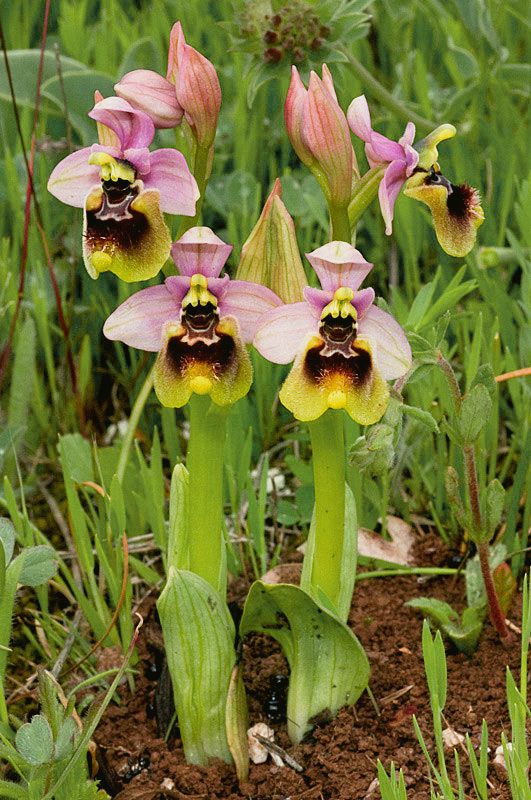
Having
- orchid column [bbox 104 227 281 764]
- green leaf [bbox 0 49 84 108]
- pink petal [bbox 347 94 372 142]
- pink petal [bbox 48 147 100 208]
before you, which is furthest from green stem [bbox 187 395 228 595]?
green leaf [bbox 0 49 84 108]

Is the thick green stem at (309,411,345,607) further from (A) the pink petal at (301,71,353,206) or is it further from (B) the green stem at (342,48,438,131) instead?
(B) the green stem at (342,48,438,131)

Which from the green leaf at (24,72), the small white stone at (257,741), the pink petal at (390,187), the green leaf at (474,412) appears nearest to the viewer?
the pink petal at (390,187)

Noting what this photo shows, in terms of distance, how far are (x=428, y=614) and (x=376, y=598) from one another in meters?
0.12

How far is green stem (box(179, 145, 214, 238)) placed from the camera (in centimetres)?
162

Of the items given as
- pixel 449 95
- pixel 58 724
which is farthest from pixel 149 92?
pixel 449 95

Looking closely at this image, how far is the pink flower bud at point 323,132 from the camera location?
1.54 m

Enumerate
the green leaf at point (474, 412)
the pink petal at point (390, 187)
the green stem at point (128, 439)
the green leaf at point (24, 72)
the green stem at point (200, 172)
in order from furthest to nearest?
the green leaf at point (24, 72), the green stem at point (128, 439), the green leaf at point (474, 412), the green stem at point (200, 172), the pink petal at point (390, 187)

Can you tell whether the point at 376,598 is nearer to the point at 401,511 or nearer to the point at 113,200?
the point at 401,511

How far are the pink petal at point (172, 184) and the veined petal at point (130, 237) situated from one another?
0.12 ft

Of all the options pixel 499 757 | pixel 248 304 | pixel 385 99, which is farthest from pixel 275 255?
pixel 385 99

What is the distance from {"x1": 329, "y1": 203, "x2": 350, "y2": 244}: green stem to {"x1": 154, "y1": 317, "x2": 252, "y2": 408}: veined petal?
0.68 feet

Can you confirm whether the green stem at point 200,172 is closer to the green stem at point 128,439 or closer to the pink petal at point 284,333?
the pink petal at point 284,333

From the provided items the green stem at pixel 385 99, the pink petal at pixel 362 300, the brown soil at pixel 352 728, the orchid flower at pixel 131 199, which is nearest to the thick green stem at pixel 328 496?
the pink petal at pixel 362 300

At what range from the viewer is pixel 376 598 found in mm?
2129
